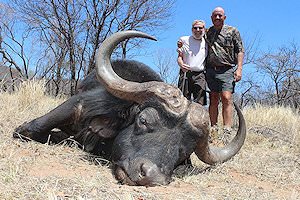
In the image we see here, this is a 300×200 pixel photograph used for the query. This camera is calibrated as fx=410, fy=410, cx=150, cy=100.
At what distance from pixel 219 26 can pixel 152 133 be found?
3513 mm

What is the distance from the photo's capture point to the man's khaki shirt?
6.36m

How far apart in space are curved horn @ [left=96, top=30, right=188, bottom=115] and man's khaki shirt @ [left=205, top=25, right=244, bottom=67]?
2547mm

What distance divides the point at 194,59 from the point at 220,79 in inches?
23.1

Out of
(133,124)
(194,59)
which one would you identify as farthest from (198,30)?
(133,124)

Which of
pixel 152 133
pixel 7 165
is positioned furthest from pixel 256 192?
pixel 7 165

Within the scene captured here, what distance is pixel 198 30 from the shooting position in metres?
6.11

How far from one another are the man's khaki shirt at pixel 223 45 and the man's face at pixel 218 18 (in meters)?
0.09

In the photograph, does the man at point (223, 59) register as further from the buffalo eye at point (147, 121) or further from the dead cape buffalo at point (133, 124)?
the buffalo eye at point (147, 121)

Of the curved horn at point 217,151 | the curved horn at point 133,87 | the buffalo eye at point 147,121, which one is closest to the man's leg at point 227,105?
the curved horn at point 217,151

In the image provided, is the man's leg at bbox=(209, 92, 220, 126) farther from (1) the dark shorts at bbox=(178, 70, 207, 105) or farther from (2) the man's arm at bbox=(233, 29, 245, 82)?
(2) the man's arm at bbox=(233, 29, 245, 82)

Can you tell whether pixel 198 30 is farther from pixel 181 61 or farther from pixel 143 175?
pixel 143 175

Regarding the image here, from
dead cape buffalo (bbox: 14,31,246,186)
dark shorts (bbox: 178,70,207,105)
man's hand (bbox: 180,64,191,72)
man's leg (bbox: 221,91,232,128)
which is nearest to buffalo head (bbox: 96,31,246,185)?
dead cape buffalo (bbox: 14,31,246,186)

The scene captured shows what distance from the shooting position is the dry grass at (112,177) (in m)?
2.69

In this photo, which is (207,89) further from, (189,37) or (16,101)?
(16,101)
